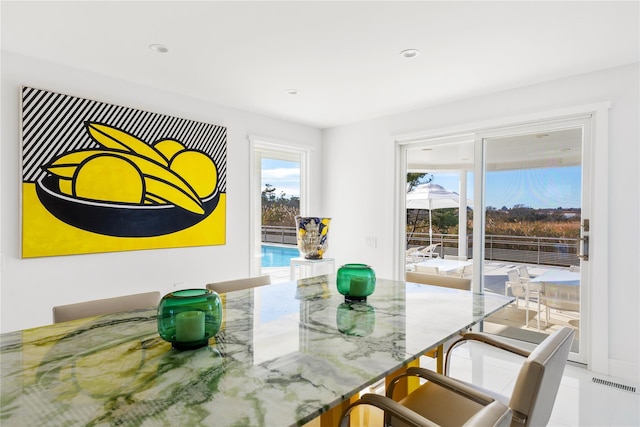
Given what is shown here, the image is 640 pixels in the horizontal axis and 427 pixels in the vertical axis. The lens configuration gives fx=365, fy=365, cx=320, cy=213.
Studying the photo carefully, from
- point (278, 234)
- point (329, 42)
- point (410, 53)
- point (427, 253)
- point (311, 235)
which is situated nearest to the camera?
point (329, 42)

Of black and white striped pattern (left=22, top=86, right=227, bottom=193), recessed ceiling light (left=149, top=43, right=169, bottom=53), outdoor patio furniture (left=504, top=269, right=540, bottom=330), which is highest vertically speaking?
recessed ceiling light (left=149, top=43, right=169, bottom=53)

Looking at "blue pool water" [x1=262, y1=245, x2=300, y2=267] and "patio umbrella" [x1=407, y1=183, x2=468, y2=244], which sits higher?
"patio umbrella" [x1=407, y1=183, x2=468, y2=244]

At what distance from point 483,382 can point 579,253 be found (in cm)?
136

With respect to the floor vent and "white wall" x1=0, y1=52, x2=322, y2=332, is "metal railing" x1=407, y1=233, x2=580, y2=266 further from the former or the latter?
"white wall" x1=0, y1=52, x2=322, y2=332

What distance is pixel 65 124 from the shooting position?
109 inches

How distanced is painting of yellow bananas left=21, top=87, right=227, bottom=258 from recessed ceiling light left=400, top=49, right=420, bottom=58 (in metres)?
2.04

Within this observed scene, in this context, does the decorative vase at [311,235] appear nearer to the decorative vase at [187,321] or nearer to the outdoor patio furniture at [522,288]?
the outdoor patio furniture at [522,288]

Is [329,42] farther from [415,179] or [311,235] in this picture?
[415,179]

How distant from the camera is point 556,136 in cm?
324

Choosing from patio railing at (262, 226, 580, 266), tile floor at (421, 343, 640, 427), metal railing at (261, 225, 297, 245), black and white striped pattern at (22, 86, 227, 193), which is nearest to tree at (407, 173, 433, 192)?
patio railing at (262, 226, 580, 266)

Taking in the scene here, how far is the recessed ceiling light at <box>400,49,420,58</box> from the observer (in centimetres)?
255

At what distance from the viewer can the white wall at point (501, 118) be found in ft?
9.16

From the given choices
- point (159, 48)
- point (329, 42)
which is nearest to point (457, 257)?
point (329, 42)

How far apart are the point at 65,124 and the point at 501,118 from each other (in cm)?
370
